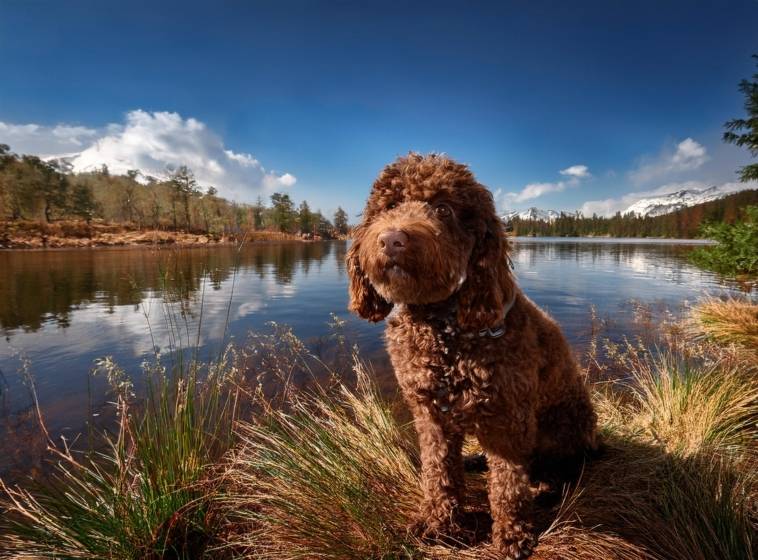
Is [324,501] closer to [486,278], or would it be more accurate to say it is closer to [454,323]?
[454,323]

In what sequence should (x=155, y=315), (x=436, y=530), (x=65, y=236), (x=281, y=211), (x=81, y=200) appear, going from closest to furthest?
(x=436, y=530) < (x=155, y=315) < (x=65, y=236) < (x=81, y=200) < (x=281, y=211)

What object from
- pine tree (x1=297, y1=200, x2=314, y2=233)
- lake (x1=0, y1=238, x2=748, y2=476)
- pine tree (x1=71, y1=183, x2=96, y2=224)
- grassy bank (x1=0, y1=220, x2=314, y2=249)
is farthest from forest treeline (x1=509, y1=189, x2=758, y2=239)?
pine tree (x1=71, y1=183, x2=96, y2=224)

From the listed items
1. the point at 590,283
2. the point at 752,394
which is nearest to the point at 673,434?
the point at 752,394

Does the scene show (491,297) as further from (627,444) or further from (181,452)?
(627,444)

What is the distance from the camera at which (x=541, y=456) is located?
2.73m

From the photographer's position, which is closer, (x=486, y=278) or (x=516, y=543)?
(x=486, y=278)

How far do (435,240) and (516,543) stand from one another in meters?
1.98

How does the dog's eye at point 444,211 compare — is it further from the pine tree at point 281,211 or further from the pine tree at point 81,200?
the pine tree at point 281,211

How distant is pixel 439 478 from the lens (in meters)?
2.35

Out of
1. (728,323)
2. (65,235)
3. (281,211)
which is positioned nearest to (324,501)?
(728,323)

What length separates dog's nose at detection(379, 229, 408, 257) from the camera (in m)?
1.77

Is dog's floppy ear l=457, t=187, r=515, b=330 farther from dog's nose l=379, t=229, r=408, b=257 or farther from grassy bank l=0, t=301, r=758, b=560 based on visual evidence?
grassy bank l=0, t=301, r=758, b=560

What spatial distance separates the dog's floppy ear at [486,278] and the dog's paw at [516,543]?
1353mm

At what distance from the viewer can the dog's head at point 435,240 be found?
5.94 feet
